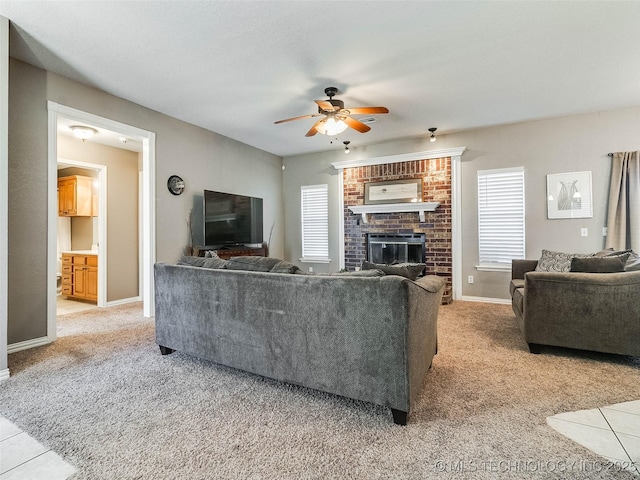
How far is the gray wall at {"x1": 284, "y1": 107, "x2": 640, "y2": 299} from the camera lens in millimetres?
4211

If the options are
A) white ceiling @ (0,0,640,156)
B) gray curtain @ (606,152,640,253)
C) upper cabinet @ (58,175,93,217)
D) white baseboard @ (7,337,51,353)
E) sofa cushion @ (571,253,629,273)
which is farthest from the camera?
upper cabinet @ (58,175,93,217)

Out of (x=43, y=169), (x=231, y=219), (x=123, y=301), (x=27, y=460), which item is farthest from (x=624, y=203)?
(x=123, y=301)

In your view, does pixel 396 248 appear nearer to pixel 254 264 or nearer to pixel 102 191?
pixel 254 264

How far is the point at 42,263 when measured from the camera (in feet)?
10.1

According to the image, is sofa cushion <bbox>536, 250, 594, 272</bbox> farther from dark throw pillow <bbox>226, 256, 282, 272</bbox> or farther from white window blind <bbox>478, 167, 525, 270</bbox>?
Answer: dark throw pillow <bbox>226, 256, 282, 272</bbox>

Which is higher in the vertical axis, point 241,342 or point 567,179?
point 567,179

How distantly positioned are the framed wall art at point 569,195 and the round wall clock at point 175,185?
519 cm

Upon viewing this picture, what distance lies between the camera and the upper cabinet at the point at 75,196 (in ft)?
17.3

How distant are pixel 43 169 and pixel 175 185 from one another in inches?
57.7

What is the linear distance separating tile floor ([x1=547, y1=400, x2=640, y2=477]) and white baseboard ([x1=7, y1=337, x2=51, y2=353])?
4.16 m

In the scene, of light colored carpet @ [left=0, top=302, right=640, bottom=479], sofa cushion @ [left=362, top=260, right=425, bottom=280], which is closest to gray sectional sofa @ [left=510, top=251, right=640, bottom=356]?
light colored carpet @ [left=0, top=302, right=640, bottom=479]

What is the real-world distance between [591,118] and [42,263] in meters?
6.74

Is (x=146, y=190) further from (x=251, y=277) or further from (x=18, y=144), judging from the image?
(x=251, y=277)

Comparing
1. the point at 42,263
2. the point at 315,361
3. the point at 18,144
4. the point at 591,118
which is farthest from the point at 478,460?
the point at 591,118
